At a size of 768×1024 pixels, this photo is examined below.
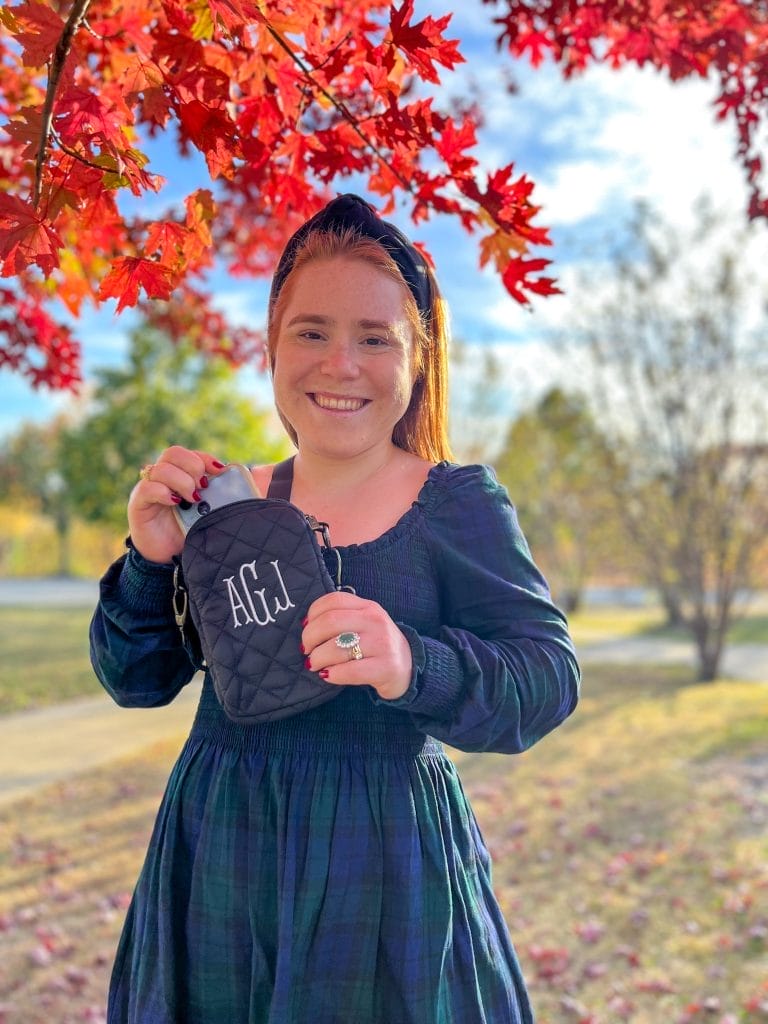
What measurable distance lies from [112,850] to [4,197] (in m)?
4.20

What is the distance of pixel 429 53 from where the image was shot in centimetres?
157

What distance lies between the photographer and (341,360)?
57.9 inches

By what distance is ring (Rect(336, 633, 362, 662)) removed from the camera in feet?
3.97

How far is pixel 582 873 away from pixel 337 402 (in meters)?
3.73

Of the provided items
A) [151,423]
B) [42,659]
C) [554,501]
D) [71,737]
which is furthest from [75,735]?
[554,501]

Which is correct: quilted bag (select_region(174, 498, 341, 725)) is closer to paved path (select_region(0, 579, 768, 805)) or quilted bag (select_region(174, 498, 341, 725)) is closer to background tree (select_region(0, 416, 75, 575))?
paved path (select_region(0, 579, 768, 805))

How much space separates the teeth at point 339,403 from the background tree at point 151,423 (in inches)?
434

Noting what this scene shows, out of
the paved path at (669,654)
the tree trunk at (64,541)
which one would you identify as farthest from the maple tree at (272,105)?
the tree trunk at (64,541)

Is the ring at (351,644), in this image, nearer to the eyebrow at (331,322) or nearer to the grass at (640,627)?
the eyebrow at (331,322)

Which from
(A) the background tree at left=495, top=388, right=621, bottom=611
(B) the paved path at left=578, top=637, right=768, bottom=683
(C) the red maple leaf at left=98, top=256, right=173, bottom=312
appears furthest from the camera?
(A) the background tree at left=495, top=388, right=621, bottom=611

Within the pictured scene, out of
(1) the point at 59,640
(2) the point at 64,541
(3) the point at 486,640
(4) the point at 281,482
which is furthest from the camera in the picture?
(2) the point at 64,541

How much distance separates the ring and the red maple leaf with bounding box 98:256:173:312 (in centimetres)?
64

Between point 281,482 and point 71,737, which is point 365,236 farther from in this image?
point 71,737

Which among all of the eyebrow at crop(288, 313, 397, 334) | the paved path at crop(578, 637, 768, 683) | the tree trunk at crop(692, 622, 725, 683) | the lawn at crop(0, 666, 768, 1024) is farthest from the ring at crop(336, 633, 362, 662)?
the paved path at crop(578, 637, 768, 683)
